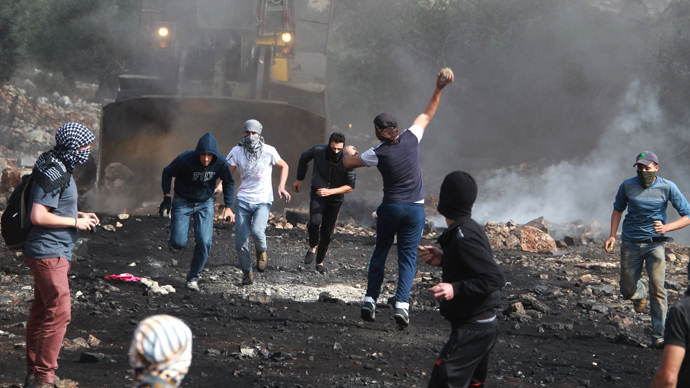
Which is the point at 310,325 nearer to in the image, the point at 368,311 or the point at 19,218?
the point at 368,311

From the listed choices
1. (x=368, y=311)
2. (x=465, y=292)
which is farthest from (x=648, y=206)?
(x=465, y=292)

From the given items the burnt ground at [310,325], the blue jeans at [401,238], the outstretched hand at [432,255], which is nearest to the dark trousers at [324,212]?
the burnt ground at [310,325]

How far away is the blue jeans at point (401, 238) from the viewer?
5.68 metres

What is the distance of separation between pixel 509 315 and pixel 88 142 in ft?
15.0

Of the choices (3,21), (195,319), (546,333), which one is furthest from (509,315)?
(3,21)

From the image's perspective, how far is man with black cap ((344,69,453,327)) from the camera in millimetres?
5605

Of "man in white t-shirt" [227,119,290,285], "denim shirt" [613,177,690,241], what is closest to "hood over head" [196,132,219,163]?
"man in white t-shirt" [227,119,290,285]

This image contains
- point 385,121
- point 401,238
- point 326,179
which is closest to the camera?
point 385,121

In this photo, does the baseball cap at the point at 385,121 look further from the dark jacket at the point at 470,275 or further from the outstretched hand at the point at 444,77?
the dark jacket at the point at 470,275

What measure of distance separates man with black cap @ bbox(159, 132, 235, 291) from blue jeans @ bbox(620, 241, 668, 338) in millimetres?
3812

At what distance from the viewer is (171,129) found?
13484 mm

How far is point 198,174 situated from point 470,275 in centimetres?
420

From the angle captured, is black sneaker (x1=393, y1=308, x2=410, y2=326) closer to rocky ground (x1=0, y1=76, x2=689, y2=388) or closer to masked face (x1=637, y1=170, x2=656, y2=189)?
rocky ground (x1=0, y1=76, x2=689, y2=388)

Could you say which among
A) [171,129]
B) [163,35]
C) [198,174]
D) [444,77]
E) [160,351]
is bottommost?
[160,351]
